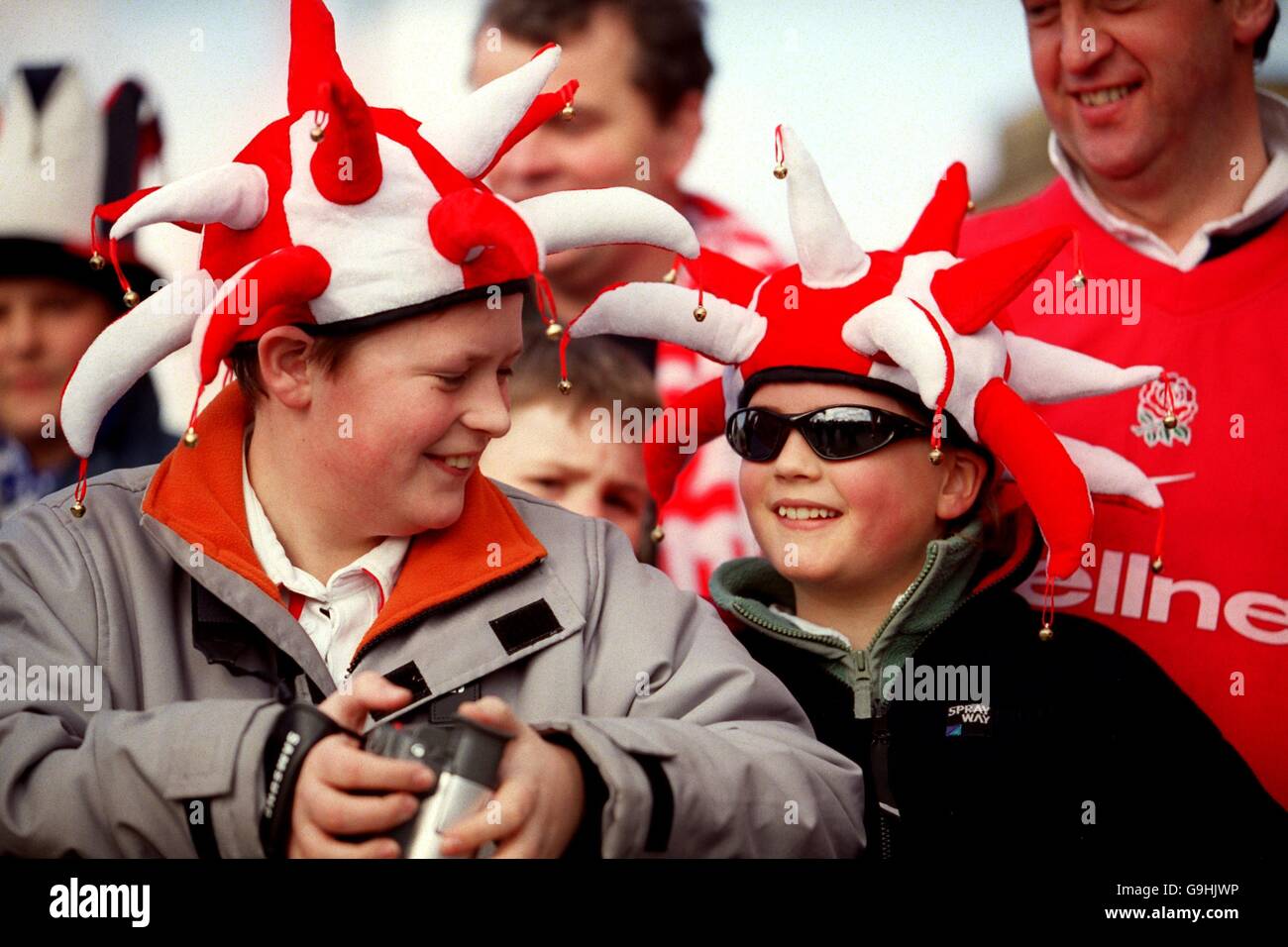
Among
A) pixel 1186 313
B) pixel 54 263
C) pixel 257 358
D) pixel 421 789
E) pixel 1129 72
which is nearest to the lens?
pixel 421 789

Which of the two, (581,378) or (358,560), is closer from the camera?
(358,560)

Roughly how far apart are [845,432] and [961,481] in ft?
0.90

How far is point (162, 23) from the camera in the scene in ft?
11.0

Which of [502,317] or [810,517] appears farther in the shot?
[810,517]

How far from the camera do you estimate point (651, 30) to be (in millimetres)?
3344

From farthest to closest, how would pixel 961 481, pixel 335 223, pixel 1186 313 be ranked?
pixel 1186 313
pixel 961 481
pixel 335 223

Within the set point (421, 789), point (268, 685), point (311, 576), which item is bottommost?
point (421, 789)

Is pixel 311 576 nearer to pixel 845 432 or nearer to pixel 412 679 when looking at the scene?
pixel 412 679

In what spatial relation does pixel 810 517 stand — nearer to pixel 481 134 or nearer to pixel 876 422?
pixel 876 422

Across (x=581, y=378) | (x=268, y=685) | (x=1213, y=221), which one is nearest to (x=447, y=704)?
(x=268, y=685)

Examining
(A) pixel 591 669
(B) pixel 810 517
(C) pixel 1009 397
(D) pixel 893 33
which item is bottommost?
(A) pixel 591 669

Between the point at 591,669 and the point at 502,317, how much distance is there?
510mm

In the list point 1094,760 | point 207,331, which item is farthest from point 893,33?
point 207,331

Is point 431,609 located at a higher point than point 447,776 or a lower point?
higher
